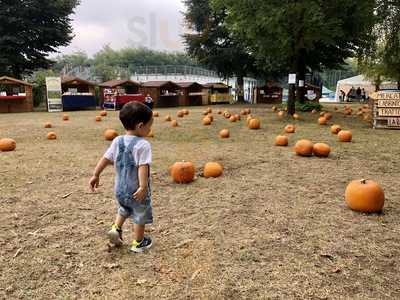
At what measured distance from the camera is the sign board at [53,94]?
25428 millimetres

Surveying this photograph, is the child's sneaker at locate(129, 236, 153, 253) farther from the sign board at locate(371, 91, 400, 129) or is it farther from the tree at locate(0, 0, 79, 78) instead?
the tree at locate(0, 0, 79, 78)

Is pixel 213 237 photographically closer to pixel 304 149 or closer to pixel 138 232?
pixel 138 232

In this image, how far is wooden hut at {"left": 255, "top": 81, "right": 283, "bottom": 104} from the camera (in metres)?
39.0

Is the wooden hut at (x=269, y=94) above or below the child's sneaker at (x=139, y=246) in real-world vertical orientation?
above

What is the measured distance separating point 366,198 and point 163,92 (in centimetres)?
2979

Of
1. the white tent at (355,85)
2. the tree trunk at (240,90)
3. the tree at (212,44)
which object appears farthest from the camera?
the white tent at (355,85)

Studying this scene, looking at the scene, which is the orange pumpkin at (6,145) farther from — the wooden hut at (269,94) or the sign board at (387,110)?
the wooden hut at (269,94)

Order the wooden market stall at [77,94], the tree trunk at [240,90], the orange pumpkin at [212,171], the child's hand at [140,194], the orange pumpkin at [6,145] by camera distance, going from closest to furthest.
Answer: the child's hand at [140,194] → the orange pumpkin at [212,171] → the orange pumpkin at [6,145] → the wooden market stall at [77,94] → the tree trunk at [240,90]

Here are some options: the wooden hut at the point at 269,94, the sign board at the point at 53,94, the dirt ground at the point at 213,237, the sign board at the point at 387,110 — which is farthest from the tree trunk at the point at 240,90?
the dirt ground at the point at 213,237

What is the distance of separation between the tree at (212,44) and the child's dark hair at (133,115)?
32.7 m

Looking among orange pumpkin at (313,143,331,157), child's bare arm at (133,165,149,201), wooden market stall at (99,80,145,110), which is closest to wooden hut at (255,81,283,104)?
wooden market stall at (99,80,145,110)

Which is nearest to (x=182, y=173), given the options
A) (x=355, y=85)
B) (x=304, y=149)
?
(x=304, y=149)

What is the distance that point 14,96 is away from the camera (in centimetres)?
2491

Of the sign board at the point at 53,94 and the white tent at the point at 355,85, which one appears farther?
the white tent at the point at 355,85
